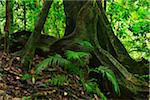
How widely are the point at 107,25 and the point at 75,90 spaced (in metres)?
2.02

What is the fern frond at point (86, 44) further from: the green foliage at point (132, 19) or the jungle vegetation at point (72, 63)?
the green foliage at point (132, 19)

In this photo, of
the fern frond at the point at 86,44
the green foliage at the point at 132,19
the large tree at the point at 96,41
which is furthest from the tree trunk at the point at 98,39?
the green foliage at the point at 132,19

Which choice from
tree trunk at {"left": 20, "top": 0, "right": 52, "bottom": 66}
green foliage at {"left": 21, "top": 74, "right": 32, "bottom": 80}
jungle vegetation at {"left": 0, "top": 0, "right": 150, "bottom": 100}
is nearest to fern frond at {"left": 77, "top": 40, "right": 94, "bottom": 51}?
jungle vegetation at {"left": 0, "top": 0, "right": 150, "bottom": 100}

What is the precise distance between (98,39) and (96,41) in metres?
0.36

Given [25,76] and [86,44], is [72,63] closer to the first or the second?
[86,44]

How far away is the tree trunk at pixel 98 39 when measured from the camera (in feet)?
18.0

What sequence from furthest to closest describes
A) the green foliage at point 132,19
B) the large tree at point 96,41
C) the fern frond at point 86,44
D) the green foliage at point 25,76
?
the green foliage at point 132,19, the large tree at point 96,41, the fern frond at point 86,44, the green foliage at point 25,76

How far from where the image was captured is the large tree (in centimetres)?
541

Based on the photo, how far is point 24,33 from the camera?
6109 millimetres

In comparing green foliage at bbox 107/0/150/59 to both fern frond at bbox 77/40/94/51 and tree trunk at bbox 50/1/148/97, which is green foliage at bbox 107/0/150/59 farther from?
fern frond at bbox 77/40/94/51

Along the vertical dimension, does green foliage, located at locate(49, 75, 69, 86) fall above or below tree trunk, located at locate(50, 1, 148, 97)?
below

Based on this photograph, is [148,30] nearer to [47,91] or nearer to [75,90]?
[75,90]

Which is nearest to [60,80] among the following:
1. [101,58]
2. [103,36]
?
[101,58]

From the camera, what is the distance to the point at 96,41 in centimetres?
572
